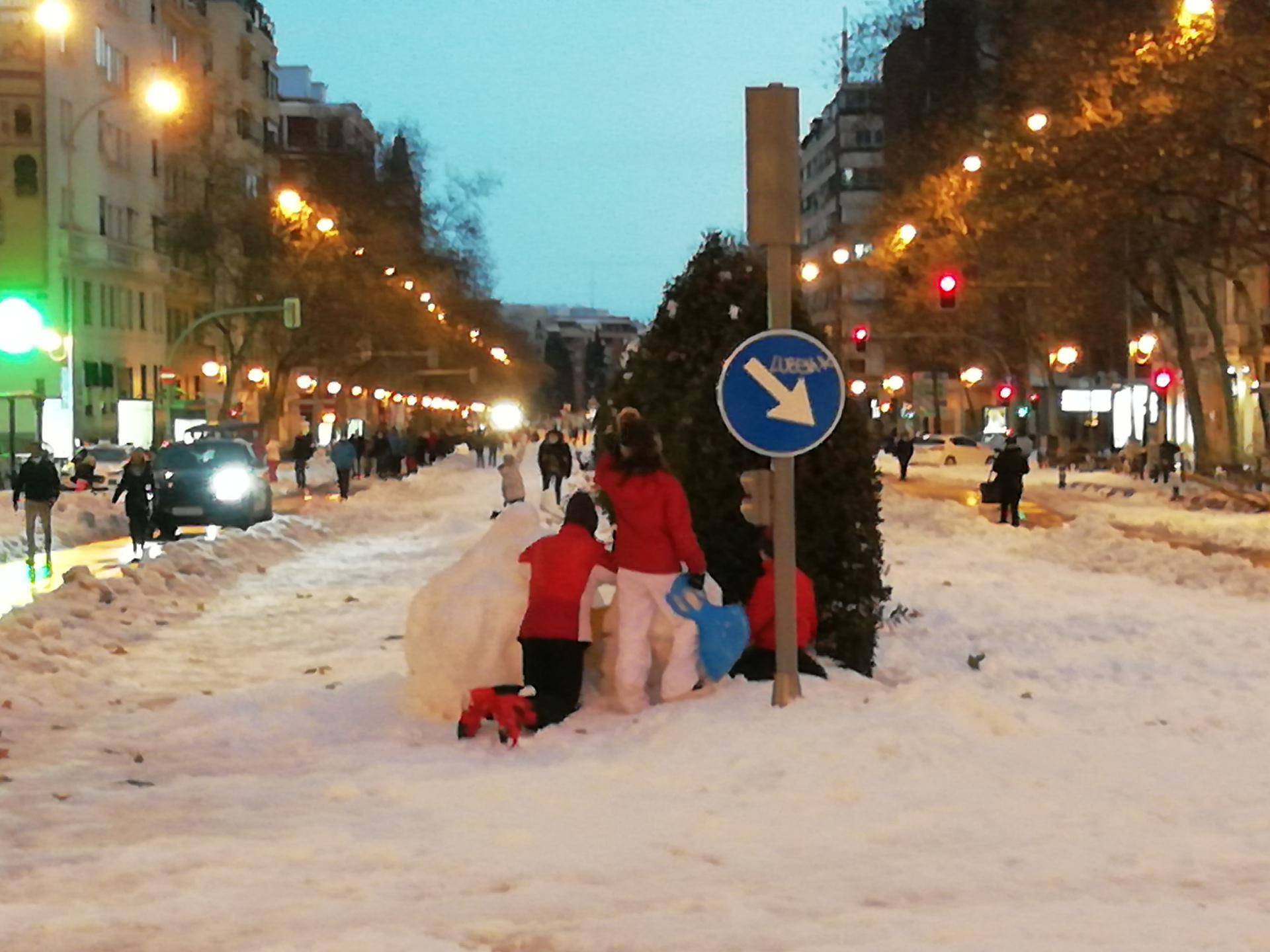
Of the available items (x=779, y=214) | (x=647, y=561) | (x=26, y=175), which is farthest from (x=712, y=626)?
(x=26, y=175)

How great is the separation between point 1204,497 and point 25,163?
142 feet

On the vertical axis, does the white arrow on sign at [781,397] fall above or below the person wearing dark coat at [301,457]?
above

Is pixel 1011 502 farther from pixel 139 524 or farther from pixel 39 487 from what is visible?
pixel 39 487

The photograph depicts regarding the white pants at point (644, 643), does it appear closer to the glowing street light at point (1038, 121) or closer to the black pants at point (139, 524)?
the black pants at point (139, 524)

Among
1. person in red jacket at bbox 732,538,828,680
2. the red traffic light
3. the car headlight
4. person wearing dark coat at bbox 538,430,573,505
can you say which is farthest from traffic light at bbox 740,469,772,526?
the red traffic light

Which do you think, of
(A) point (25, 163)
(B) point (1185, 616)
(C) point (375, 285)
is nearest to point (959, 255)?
(C) point (375, 285)

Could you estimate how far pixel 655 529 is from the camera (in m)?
9.84

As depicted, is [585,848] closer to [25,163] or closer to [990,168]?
[990,168]

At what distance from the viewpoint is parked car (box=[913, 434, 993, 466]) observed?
75.6 m

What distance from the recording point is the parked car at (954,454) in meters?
75.6

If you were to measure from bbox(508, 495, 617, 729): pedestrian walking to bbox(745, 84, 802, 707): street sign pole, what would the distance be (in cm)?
99

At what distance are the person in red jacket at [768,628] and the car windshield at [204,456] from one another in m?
24.7

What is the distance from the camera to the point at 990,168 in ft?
129

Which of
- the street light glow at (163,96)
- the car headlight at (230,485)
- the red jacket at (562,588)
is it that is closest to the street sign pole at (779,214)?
the red jacket at (562,588)
